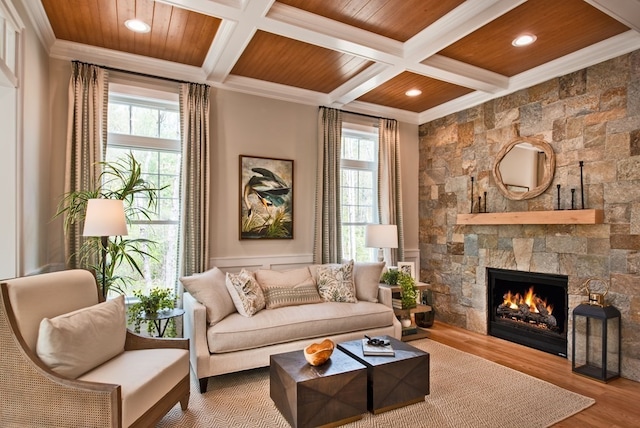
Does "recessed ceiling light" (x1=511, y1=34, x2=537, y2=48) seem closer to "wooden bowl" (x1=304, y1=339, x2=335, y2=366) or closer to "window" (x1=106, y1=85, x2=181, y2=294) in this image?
"wooden bowl" (x1=304, y1=339, x2=335, y2=366)

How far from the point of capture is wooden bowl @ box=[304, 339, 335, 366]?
247 cm

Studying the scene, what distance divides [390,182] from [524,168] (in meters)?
1.64

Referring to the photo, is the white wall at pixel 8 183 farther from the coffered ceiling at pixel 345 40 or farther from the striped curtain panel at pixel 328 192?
the striped curtain panel at pixel 328 192

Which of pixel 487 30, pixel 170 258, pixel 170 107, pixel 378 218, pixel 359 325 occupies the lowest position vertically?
pixel 359 325

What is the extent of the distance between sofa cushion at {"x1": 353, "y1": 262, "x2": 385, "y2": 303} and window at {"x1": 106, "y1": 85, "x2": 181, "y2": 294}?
6.43 ft

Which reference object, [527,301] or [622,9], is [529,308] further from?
[622,9]

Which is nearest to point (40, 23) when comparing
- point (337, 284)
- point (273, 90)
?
point (273, 90)

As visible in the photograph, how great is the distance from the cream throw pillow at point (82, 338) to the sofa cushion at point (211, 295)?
0.70 m

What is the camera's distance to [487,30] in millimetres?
3053

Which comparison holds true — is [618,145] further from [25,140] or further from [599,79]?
[25,140]

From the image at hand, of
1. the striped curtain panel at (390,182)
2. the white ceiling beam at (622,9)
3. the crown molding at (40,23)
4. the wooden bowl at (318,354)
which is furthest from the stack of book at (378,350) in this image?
the crown molding at (40,23)

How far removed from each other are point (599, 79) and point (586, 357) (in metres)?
2.64

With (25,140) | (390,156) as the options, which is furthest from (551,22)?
(25,140)

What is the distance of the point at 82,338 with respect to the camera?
6.85ft
